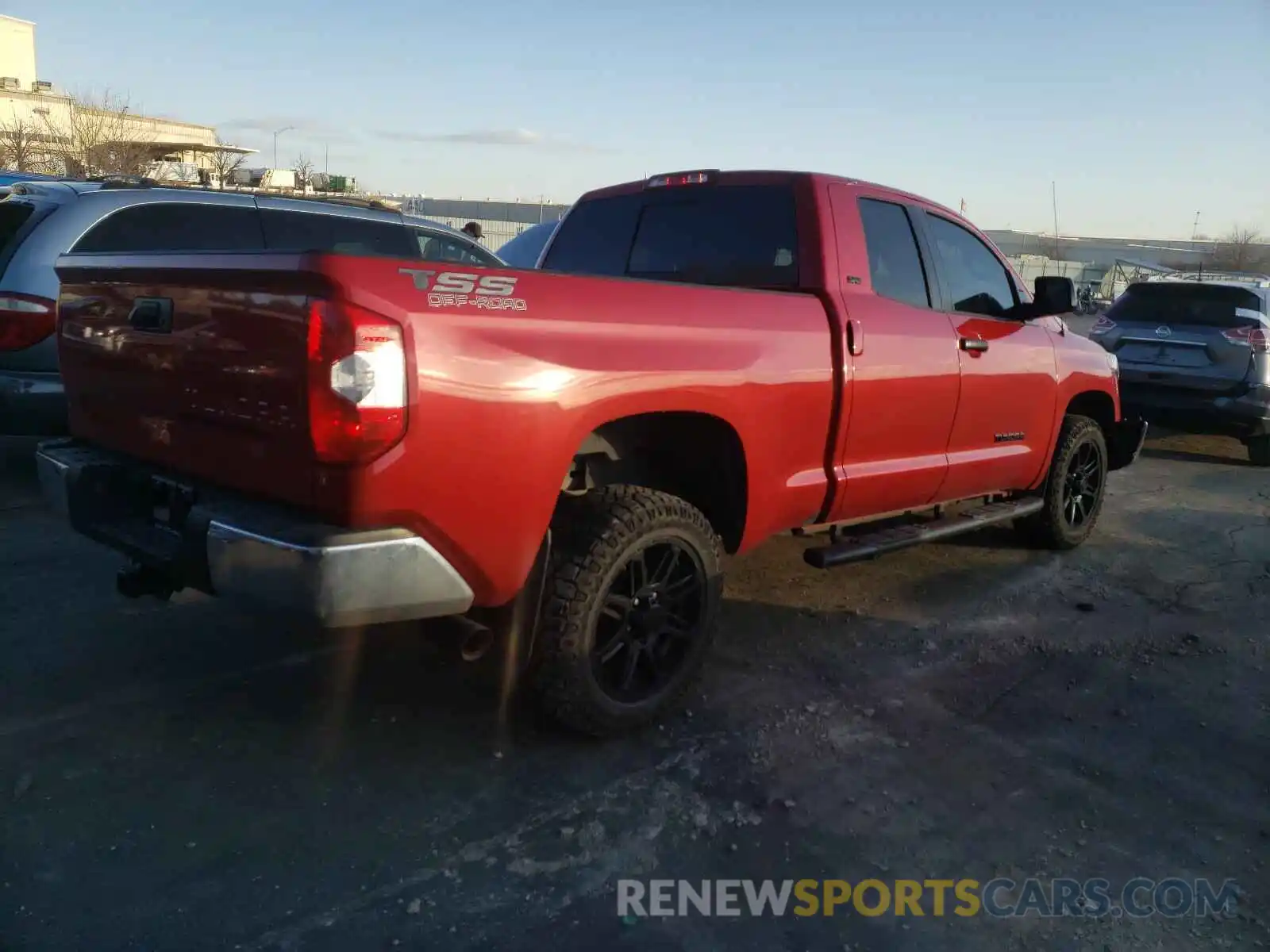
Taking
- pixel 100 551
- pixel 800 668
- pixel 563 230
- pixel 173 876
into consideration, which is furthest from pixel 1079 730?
pixel 100 551

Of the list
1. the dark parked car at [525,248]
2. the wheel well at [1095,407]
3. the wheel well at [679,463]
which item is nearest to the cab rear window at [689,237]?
the wheel well at [679,463]

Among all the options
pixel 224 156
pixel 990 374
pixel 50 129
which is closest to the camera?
pixel 990 374

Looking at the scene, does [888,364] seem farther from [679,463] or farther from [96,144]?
[96,144]

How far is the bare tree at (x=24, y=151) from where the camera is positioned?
30.5 meters

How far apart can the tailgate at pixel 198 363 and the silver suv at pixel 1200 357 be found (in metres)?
8.97

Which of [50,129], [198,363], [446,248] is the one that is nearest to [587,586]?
[198,363]

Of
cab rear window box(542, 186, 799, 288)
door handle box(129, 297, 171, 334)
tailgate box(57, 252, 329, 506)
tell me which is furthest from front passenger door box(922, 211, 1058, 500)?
door handle box(129, 297, 171, 334)

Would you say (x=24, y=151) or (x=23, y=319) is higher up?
(x=24, y=151)

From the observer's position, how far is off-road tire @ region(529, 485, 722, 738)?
3176 millimetres

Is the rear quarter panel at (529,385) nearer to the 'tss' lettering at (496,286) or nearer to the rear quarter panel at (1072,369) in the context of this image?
the 'tss' lettering at (496,286)

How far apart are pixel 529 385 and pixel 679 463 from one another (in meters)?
1.13

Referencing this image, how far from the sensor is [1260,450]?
951 centimetres

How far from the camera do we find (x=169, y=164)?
41375 mm

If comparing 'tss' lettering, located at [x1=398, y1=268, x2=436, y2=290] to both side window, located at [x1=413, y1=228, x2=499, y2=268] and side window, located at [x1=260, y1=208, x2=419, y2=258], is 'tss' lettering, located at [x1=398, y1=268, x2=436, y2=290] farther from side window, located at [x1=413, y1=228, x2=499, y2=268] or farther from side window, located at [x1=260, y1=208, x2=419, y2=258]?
side window, located at [x1=413, y1=228, x2=499, y2=268]
